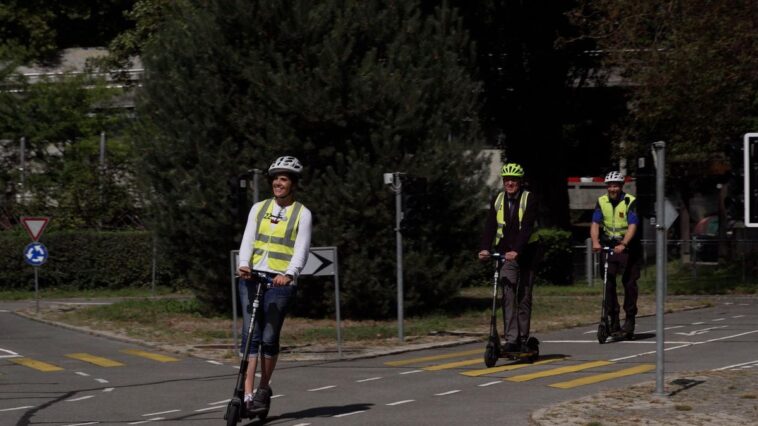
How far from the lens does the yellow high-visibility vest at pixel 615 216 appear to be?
48.6ft

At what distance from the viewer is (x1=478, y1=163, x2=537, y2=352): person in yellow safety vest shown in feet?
41.5

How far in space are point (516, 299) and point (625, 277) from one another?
10.2ft

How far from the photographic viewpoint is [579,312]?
20719 millimetres

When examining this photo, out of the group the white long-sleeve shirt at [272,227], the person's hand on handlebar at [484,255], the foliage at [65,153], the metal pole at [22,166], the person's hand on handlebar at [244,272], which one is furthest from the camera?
the metal pole at [22,166]

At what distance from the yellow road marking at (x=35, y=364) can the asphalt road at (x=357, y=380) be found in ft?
0.04

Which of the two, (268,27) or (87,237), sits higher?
(268,27)

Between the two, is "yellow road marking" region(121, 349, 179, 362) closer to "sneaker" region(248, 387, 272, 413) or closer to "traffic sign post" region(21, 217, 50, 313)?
"sneaker" region(248, 387, 272, 413)

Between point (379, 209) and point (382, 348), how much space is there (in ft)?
12.2

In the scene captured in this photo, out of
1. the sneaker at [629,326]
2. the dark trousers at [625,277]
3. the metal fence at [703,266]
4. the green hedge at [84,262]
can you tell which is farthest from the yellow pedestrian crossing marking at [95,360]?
the green hedge at [84,262]

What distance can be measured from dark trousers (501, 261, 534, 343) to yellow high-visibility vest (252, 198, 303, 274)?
3.85 m

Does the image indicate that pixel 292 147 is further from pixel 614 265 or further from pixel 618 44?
pixel 618 44

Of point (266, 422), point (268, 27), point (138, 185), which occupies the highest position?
point (268, 27)

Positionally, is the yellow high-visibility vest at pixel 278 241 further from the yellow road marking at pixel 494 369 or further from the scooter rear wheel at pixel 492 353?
the scooter rear wheel at pixel 492 353

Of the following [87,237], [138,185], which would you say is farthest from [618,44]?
[87,237]
